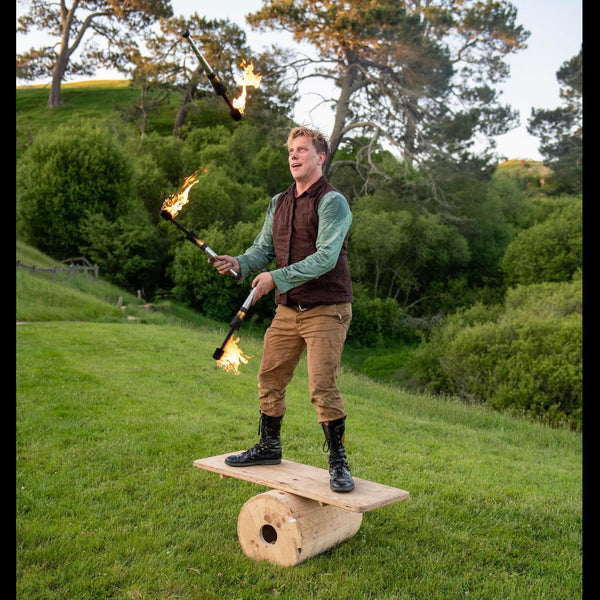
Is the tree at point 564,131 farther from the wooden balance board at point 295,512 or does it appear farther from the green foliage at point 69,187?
the wooden balance board at point 295,512

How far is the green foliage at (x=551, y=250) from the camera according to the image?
3241 cm

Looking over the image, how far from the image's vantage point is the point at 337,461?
4.85m

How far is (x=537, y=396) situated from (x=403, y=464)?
453 inches

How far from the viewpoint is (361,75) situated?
2797cm

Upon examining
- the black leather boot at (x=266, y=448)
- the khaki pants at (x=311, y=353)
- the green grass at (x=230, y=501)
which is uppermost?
the khaki pants at (x=311, y=353)

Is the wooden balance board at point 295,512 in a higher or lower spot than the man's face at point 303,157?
lower

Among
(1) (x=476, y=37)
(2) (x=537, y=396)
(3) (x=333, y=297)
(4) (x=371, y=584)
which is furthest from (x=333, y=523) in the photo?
(1) (x=476, y=37)

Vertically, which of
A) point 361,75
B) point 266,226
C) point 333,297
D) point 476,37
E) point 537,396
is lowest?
point 537,396

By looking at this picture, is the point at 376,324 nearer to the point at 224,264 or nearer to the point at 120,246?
the point at 120,246

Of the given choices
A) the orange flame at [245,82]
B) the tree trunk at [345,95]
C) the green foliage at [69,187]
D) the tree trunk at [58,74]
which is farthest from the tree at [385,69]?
the tree trunk at [58,74]

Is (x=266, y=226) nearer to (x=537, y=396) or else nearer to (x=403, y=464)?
(x=403, y=464)

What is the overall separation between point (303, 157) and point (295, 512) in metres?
2.60

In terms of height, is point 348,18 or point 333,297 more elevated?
point 348,18

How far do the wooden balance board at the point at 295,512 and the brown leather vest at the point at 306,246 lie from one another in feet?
4.42
